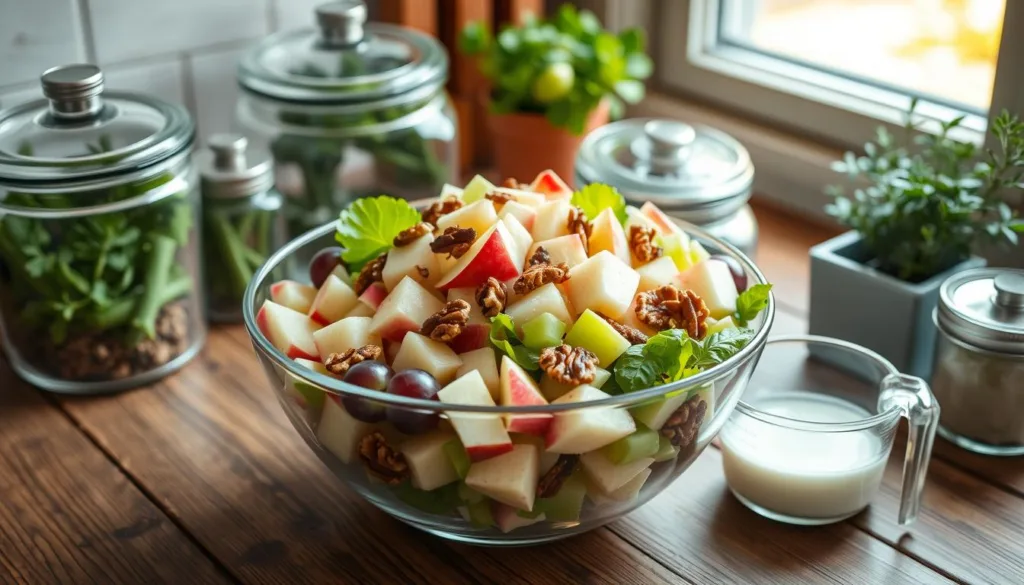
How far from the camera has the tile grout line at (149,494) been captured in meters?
0.85

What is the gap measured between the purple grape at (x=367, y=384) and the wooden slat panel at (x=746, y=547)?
24 centimetres

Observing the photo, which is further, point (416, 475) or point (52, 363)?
point (52, 363)

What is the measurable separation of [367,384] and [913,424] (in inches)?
15.7

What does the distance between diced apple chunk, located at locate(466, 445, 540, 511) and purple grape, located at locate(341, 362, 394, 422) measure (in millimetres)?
72

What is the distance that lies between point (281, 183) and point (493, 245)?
50cm

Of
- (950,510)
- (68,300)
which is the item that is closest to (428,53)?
(68,300)

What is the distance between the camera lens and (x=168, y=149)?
1.00 meters

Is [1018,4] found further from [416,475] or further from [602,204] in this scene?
[416,475]

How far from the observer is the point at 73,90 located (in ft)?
A: 3.22

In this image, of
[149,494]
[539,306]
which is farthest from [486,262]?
[149,494]

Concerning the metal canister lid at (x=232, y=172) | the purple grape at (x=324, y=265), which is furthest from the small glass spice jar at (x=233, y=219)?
the purple grape at (x=324, y=265)

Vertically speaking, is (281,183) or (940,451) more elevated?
(281,183)

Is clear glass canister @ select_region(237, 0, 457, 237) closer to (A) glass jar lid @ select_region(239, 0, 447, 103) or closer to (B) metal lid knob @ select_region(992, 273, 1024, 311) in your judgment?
(A) glass jar lid @ select_region(239, 0, 447, 103)

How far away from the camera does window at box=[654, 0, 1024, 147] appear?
126 centimetres
